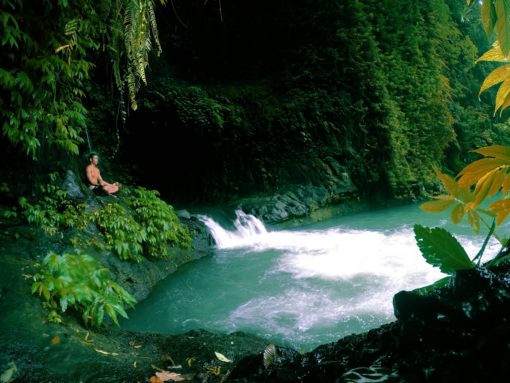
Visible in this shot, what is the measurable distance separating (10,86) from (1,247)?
6.48ft

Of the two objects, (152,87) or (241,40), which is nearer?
(152,87)

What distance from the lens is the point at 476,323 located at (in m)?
0.82

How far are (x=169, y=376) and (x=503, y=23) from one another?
7.99 feet

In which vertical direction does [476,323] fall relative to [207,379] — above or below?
above

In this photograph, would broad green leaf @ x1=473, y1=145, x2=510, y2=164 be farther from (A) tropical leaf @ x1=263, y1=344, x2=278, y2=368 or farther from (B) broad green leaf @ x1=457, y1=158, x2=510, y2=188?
(A) tropical leaf @ x1=263, y1=344, x2=278, y2=368

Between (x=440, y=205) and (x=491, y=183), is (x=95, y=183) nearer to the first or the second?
(x=440, y=205)

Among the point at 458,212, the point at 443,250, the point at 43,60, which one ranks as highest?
the point at 43,60

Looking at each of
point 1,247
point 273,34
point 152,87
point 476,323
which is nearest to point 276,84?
point 273,34

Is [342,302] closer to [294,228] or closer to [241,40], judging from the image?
[294,228]

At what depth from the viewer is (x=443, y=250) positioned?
3.20 feet

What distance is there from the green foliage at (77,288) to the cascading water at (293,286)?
5.52 ft

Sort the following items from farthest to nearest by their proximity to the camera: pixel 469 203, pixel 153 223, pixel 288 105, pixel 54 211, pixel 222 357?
pixel 288 105, pixel 153 223, pixel 54 211, pixel 222 357, pixel 469 203

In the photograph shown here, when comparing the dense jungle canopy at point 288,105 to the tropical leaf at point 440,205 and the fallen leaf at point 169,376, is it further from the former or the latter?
the tropical leaf at point 440,205

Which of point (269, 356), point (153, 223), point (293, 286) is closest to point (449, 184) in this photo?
point (269, 356)
